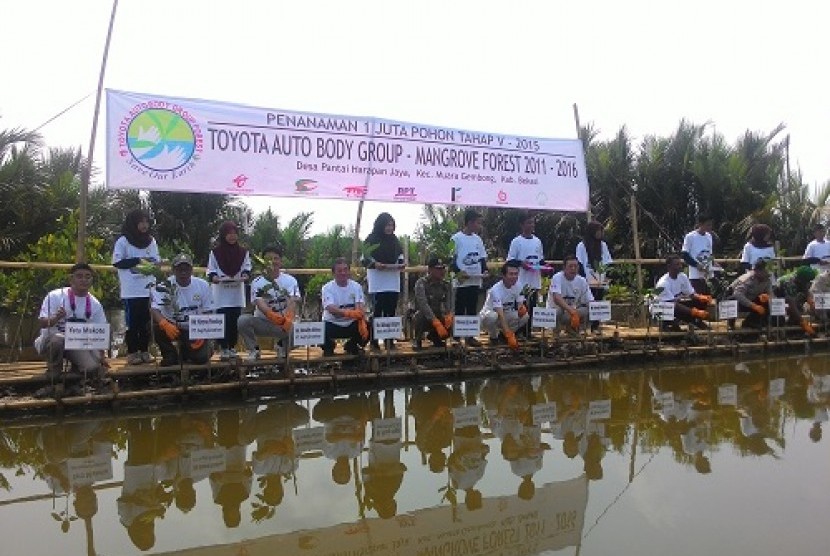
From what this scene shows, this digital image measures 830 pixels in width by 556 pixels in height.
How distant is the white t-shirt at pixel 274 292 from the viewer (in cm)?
650

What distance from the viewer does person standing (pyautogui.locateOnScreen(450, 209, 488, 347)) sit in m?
7.55

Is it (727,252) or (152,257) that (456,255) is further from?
(727,252)

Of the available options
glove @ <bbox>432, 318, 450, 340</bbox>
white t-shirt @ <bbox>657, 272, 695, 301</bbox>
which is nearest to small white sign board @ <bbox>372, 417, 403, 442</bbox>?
glove @ <bbox>432, 318, 450, 340</bbox>

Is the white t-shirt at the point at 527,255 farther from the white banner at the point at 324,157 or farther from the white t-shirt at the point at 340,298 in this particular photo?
the white t-shirt at the point at 340,298

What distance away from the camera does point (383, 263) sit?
23.4 ft

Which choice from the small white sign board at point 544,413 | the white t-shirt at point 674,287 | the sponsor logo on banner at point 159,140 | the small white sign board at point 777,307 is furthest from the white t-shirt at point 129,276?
the small white sign board at point 777,307

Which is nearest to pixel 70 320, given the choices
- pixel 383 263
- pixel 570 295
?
pixel 383 263

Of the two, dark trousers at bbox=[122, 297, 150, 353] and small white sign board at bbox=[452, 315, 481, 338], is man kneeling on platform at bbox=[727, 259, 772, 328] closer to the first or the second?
small white sign board at bbox=[452, 315, 481, 338]

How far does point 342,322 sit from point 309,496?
10.0ft

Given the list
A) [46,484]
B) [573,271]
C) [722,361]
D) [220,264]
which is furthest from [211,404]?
[722,361]

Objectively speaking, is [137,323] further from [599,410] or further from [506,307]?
[599,410]

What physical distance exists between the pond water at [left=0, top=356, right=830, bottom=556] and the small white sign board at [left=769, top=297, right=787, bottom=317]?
8.79 feet

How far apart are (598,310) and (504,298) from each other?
44.0 inches

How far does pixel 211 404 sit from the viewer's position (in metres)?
5.97
